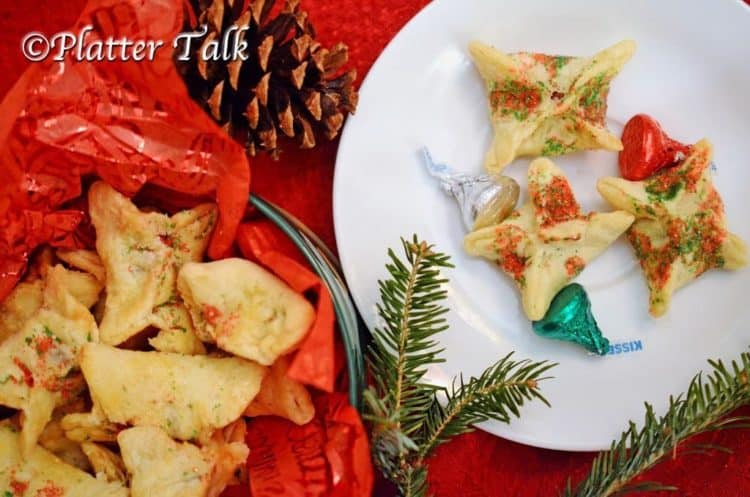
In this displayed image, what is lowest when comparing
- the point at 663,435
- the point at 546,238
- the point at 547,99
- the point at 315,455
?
the point at 315,455

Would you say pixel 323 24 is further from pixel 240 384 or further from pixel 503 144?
pixel 240 384

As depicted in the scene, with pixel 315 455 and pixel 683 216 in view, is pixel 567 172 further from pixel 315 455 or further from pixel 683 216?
pixel 315 455

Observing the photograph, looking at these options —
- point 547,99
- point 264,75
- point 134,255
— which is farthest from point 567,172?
point 134,255

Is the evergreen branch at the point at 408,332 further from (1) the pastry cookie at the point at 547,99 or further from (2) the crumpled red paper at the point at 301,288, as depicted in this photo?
(1) the pastry cookie at the point at 547,99

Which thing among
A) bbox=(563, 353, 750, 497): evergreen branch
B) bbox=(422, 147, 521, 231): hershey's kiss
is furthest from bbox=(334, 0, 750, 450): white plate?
bbox=(563, 353, 750, 497): evergreen branch

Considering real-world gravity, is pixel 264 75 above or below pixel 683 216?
above

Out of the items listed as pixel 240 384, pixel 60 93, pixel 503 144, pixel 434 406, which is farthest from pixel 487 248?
pixel 60 93
